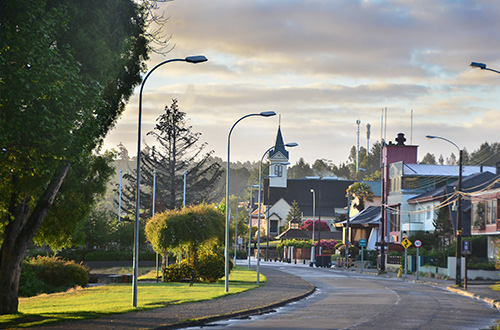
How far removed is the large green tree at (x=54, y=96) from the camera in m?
16.4

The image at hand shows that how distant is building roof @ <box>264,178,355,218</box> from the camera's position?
145 metres

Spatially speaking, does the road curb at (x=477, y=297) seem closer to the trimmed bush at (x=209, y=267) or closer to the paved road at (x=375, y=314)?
the paved road at (x=375, y=314)

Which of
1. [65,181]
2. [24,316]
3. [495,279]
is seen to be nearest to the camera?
[24,316]

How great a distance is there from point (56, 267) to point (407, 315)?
2624cm

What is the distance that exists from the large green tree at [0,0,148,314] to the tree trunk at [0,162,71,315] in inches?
1.2

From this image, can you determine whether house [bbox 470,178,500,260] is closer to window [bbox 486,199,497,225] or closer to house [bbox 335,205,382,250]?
window [bbox 486,199,497,225]

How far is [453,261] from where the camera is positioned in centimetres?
5434

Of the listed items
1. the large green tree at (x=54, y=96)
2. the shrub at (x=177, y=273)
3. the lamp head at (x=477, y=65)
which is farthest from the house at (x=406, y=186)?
the large green tree at (x=54, y=96)

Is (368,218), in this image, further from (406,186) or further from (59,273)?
(59,273)

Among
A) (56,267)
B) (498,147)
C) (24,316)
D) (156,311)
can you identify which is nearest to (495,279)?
(56,267)

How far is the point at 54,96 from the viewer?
16906mm

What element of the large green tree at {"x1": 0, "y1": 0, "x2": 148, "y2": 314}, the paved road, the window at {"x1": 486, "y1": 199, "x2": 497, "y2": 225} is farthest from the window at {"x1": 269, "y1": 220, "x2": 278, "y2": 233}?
the large green tree at {"x1": 0, "y1": 0, "x2": 148, "y2": 314}

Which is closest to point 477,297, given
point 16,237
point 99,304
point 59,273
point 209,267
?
point 209,267

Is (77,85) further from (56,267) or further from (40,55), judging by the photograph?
(56,267)
